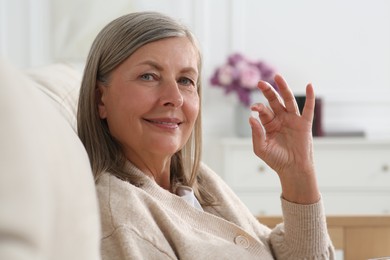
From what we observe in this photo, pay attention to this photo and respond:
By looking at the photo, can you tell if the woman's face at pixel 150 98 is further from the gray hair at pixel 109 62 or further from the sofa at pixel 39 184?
the sofa at pixel 39 184

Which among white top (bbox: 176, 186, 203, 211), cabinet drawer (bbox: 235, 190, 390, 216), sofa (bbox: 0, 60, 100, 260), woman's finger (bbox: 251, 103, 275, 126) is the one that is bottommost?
cabinet drawer (bbox: 235, 190, 390, 216)

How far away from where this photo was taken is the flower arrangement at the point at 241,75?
14.0 ft

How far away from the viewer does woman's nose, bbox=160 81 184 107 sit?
1.38m

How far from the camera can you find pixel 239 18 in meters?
4.58

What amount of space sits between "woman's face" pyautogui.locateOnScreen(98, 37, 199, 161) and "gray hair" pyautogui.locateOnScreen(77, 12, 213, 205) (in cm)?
1

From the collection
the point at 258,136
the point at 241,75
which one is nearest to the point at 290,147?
the point at 258,136

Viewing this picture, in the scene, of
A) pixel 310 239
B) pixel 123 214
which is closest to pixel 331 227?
pixel 310 239

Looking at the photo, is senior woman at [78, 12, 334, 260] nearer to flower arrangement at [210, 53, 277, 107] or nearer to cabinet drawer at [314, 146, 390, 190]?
cabinet drawer at [314, 146, 390, 190]

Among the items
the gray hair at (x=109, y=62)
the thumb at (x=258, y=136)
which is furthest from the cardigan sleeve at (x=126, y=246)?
the thumb at (x=258, y=136)

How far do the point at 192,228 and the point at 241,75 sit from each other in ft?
9.95

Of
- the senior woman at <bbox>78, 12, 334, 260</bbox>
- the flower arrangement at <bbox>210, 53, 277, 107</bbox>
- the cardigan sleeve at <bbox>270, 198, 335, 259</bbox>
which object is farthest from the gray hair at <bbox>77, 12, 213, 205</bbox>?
the flower arrangement at <bbox>210, 53, 277, 107</bbox>

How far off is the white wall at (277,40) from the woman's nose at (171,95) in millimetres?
3167

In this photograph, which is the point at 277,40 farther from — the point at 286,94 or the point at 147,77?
the point at 147,77

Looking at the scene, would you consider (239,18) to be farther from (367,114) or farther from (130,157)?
(130,157)
